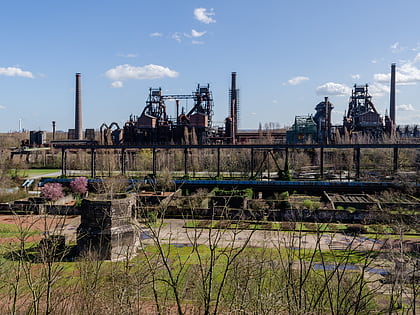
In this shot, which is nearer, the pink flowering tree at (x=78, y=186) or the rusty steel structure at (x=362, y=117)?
the pink flowering tree at (x=78, y=186)

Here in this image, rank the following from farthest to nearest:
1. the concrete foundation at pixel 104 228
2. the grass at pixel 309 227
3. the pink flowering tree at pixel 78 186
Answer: the pink flowering tree at pixel 78 186
the concrete foundation at pixel 104 228
the grass at pixel 309 227

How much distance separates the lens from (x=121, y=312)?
4641 millimetres

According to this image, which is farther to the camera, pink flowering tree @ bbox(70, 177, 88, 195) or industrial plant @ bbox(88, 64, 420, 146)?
industrial plant @ bbox(88, 64, 420, 146)

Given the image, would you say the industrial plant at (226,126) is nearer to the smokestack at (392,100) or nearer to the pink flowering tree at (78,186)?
the smokestack at (392,100)

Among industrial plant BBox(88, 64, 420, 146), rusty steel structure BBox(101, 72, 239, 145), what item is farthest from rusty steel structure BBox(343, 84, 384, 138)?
rusty steel structure BBox(101, 72, 239, 145)

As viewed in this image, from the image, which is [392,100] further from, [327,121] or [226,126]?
[226,126]

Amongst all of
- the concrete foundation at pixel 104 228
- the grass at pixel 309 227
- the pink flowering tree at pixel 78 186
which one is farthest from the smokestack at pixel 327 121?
the concrete foundation at pixel 104 228

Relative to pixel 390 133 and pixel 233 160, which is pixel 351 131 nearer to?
pixel 390 133

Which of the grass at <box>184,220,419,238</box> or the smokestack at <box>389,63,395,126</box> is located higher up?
the smokestack at <box>389,63,395,126</box>

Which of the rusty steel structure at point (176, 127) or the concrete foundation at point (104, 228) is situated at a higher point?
the rusty steel structure at point (176, 127)

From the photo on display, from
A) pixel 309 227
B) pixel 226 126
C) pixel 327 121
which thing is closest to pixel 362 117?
pixel 327 121

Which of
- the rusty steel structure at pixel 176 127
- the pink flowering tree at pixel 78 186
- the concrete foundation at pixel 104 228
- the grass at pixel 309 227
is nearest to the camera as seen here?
the grass at pixel 309 227

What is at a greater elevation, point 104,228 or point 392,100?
point 392,100

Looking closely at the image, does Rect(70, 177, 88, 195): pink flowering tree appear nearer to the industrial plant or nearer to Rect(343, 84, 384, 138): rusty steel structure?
the industrial plant
